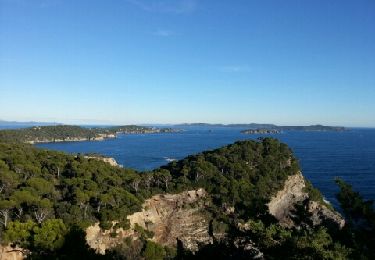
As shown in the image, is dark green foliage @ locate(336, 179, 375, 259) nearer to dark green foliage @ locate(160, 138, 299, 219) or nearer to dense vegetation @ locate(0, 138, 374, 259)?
dense vegetation @ locate(0, 138, 374, 259)

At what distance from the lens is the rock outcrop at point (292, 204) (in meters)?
57.9

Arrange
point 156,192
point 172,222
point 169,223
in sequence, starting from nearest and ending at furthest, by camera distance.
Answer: point 169,223 < point 172,222 < point 156,192

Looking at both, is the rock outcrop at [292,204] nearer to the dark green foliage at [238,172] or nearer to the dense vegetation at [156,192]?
the dark green foliage at [238,172]

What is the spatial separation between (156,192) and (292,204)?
21.2 m

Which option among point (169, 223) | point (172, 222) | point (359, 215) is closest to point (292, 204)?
point (172, 222)

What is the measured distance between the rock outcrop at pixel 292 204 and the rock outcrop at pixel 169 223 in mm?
12527

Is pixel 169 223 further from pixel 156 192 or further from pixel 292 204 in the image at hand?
pixel 292 204

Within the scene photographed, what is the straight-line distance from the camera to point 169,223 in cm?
4762

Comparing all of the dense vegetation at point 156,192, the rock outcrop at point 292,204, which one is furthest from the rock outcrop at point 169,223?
the rock outcrop at point 292,204

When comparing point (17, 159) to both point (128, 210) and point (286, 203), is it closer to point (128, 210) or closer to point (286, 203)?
point (128, 210)

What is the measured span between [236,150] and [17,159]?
36.8 meters

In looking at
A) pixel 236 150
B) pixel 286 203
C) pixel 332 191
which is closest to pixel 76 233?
pixel 286 203

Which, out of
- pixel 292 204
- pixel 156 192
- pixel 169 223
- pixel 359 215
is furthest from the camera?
pixel 292 204

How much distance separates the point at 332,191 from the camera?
81375mm
